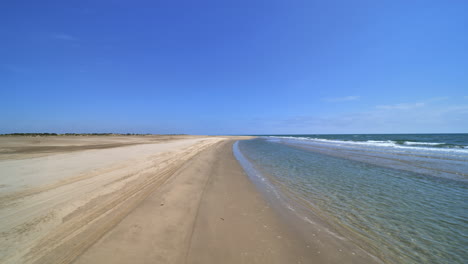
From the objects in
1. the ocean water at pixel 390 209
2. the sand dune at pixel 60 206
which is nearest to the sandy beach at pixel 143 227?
the sand dune at pixel 60 206

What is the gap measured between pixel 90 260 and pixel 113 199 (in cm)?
280

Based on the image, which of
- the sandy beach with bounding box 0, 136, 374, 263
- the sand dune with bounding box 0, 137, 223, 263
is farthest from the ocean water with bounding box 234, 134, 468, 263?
the sand dune with bounding box 0, 137, 223, 263

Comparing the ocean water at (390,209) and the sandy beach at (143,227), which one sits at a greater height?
the sandy beach at (143,227)

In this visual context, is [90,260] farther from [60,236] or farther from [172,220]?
[172,220]

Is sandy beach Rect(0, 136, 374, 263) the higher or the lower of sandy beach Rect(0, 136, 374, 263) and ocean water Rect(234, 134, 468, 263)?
the higher

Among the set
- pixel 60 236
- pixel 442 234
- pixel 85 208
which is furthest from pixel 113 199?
pixel 442 234

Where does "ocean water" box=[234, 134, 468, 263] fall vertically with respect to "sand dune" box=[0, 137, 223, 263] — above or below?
below

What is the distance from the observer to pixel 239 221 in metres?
4.34

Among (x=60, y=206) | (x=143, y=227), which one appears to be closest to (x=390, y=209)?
(x=143, y=227)

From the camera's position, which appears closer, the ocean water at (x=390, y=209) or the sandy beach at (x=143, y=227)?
the sandy beach at (x=143, y=227)

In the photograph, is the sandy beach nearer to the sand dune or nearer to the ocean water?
the sand dune

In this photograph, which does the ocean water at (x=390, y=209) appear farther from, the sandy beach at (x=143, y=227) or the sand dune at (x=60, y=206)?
the sand dune at (x=60, y=206)

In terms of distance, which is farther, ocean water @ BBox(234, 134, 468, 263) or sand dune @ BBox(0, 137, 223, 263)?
ocean water @ BBox(234, 134, 468, 263)

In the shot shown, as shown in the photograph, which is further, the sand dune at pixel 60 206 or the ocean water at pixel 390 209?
the ocean water at pixel 390 209
